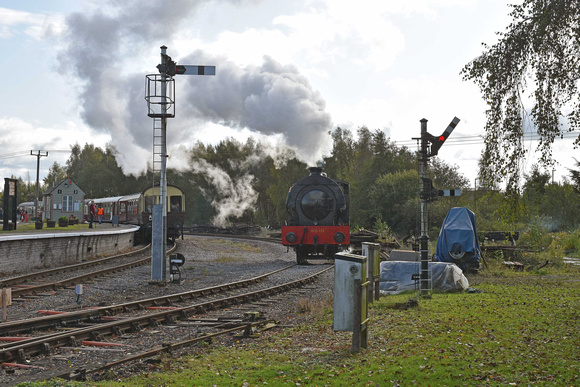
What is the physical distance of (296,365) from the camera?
6734 mm

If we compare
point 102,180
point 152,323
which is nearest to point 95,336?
point 152,323

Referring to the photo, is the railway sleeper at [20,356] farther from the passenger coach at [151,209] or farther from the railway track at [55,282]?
the passenger coach at [151,209]

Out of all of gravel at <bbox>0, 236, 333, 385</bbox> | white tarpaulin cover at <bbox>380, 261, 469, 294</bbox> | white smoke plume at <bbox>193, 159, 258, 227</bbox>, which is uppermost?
white smoke plume at <bbox>193, 159, 258, 227</bbox>

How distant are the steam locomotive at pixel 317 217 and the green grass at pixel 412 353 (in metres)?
9.25

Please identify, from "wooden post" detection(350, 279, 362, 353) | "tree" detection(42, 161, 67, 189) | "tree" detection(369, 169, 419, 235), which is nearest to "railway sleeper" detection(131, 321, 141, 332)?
"wooden post" detection(350, 279, 362, 353)

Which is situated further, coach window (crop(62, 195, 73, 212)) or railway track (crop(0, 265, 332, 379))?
coach window (crop(62, 195, 73, 212))

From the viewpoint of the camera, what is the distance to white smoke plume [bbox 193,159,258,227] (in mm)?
64500

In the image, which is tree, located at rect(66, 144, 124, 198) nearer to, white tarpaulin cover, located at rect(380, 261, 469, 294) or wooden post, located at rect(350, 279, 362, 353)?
white tarpaulin cover, located at rect(380, 261, 469, 294)

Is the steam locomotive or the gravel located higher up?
the steam locomotive

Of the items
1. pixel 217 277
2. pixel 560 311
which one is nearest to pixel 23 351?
pixel 560 311

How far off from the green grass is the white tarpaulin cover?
2.43 metres

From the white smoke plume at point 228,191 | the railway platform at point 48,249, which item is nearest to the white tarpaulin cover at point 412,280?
the railway platform at point 48,249

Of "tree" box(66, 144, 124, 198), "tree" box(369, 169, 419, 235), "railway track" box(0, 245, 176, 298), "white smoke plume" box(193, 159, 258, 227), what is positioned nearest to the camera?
"railway track" box(0, 245, 176, 298)

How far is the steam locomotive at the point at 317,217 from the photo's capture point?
20266 mm
